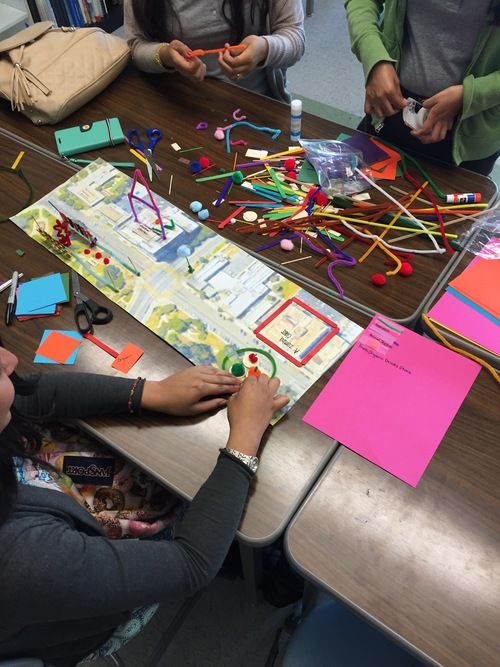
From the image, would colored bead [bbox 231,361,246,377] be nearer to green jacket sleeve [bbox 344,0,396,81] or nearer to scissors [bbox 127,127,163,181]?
scissors [bbox 127,127,163,181]

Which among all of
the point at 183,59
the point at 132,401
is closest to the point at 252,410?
the point at 132,401

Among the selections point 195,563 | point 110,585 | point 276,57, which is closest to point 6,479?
point 110,585

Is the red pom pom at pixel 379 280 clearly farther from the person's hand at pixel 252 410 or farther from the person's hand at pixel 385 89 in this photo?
the person's hand at pixel 385 89

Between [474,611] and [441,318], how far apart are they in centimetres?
54

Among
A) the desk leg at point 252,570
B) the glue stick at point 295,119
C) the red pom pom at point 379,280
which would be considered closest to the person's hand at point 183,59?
the glue stick at point 295,119

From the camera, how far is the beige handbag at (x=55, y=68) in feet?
4.70

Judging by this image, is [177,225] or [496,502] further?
[177,225]

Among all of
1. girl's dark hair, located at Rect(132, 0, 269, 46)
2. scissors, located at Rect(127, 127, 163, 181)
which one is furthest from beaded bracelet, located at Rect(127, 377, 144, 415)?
girl's dark hair, located at Rect(132, 0, 269, 46)

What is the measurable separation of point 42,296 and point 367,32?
3.49 ft

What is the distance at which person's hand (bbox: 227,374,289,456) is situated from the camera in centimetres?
84

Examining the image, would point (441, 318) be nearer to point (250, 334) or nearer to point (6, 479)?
point (250, 334)

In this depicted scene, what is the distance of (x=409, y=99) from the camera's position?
1.27 meters

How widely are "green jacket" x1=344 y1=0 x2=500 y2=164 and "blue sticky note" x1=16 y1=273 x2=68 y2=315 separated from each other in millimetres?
950

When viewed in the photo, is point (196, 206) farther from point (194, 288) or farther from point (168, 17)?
point (168, 17)
